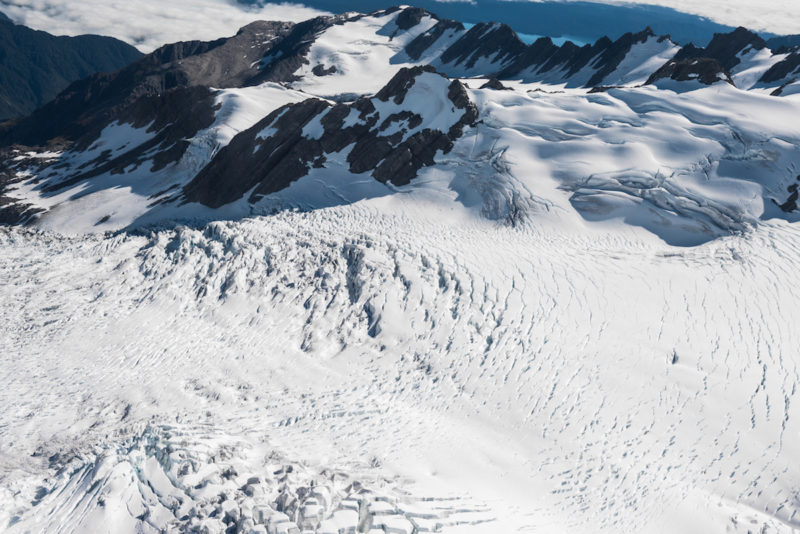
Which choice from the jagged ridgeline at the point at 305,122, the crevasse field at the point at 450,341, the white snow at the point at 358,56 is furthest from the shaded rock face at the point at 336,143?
the white snow at the point at 358,56

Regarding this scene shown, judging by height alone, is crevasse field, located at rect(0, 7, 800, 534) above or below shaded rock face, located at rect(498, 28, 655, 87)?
below

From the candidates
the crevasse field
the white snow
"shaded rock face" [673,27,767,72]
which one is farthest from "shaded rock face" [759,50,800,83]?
the white snow

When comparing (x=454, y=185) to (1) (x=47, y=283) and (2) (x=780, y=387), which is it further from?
(1) (x=47, y=283)

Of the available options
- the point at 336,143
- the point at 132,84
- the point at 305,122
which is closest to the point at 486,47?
the point at 132,84

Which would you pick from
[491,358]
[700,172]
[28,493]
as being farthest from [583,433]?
[700,172]

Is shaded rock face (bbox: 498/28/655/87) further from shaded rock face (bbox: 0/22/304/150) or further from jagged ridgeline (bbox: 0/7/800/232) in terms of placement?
shaded rock face (bbox: 0/22/304/150)

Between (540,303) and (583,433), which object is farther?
(540,303)
